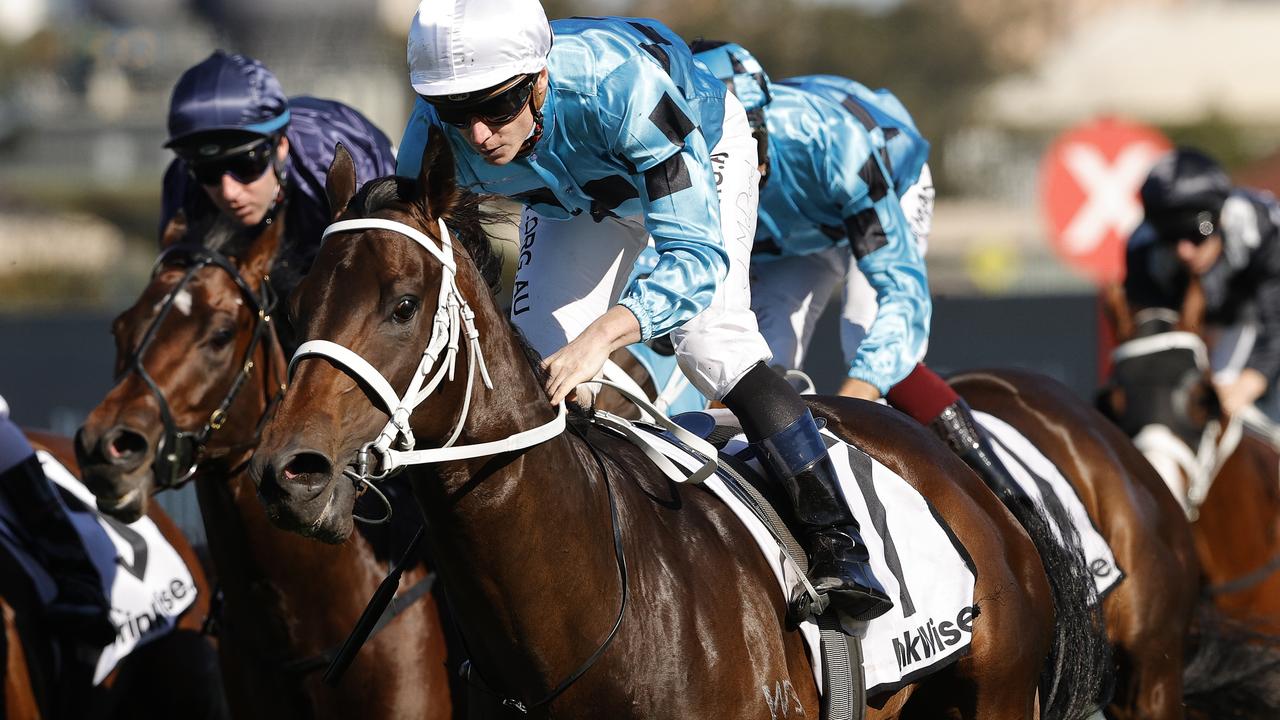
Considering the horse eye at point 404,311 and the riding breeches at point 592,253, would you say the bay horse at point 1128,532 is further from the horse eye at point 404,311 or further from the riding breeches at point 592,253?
the horse eye at point 404,311

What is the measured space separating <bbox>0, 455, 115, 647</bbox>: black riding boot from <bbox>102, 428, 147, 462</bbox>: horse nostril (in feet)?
2.48

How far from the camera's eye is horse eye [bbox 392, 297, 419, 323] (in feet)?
8.82

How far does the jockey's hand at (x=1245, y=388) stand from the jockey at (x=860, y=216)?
216 cm

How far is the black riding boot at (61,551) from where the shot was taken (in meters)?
4.64

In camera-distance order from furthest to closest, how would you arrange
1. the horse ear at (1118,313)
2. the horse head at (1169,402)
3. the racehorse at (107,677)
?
1. the horse ear at (1118,313)
2. the horse head at (1169,402)
3. the racehorse at (107,677)

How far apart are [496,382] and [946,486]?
143 centimetres

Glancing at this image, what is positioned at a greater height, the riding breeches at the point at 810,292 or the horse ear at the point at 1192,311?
the riding breeches at the point at 810,292

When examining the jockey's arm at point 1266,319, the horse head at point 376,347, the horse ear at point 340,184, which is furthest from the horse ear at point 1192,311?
the horse ear at point 340,184

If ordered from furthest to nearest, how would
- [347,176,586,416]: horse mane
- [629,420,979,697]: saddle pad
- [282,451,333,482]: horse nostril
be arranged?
[629,420,979,697]: saddle pad → [347,176,586,416]: horse mane → [282,451,333,482]: horse nostril

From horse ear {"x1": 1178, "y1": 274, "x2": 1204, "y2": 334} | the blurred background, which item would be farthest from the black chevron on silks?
the blurred background

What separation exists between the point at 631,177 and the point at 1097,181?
8.83 metres

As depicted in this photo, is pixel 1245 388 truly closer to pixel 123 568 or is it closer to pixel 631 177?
pixel 631 177

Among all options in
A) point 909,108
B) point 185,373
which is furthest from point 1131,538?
point 909,108

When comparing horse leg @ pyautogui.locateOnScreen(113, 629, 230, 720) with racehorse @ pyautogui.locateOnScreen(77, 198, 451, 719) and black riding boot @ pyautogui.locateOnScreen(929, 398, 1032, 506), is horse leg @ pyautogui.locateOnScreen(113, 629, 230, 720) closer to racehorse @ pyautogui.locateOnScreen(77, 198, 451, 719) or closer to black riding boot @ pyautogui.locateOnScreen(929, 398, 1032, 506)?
racehorse @ pyautogui.locateOnScreen(77, 198, 451, 719)
